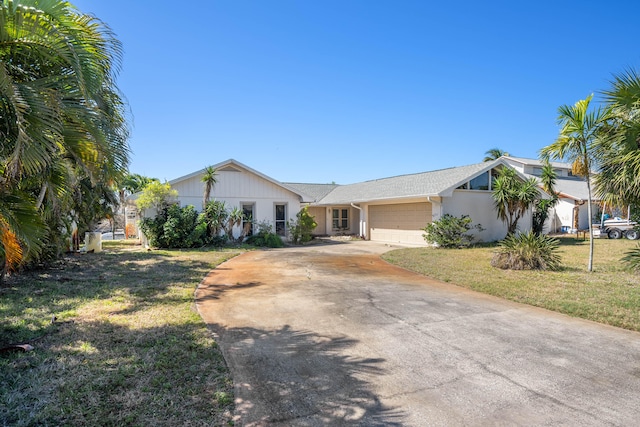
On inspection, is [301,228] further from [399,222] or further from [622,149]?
[622,149]

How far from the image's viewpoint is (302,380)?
3678mm

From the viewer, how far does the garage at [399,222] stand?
18.6 metres

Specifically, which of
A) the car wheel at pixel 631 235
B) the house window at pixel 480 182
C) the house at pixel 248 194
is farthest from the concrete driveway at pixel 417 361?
the car wheel at pixel 631 235

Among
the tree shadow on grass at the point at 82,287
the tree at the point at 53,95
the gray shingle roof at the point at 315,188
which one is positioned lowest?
the tree shadow on grass at the point at 82,287

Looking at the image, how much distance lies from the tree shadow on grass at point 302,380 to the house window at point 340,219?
2099 cm

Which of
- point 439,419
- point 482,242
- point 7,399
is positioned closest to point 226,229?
point 482,242

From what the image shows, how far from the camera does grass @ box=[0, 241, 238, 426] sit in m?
3.02

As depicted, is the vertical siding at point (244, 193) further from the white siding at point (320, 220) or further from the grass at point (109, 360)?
the grass at point (109, 360)

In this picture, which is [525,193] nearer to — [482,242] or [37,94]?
[482,242]

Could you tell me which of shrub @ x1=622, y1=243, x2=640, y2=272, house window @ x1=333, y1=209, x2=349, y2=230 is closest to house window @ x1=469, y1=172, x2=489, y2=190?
shrub @ x1=622, y1=243, x2=640, y2=272

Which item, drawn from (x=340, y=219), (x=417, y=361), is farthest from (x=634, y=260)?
(x=340, y=219)

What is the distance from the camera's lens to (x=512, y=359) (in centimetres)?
420

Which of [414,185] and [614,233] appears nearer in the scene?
[414,185]

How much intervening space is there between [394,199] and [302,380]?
1660cm
